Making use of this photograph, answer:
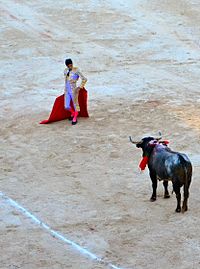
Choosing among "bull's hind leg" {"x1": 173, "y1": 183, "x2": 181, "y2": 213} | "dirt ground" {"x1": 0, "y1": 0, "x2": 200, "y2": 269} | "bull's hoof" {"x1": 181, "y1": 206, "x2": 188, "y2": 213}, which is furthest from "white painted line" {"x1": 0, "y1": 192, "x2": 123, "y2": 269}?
"bull's hoof" {"x1": 181, "y1": 206, "x2": 188, "y2": 213}

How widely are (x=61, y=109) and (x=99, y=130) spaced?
115 cm

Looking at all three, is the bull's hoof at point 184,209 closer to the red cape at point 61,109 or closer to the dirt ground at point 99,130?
the dirt ground at point 99,130

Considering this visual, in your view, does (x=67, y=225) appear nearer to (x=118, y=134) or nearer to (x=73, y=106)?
(x=118, y=134)

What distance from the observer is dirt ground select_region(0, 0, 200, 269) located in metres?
10.4

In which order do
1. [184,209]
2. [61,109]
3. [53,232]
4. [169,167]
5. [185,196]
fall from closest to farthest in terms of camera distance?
[53,232] < [169,167] < [185,196] < [184,209] < [61,109]

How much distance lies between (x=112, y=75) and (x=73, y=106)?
374 centimetres

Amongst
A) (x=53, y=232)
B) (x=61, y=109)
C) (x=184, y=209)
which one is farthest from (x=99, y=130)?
(x=53, y=232)

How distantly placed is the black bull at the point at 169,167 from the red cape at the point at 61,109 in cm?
491

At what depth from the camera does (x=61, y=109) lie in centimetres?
1641

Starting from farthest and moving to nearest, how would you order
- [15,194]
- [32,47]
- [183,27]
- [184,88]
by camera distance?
[183,27]
[32,47]
[184,88]
[15,194]

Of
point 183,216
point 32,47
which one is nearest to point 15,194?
point 183,216

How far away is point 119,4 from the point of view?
26453 millimetres

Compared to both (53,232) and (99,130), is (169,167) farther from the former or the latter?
(99,130)

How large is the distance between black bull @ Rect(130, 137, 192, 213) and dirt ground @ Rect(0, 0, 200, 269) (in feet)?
1.07
